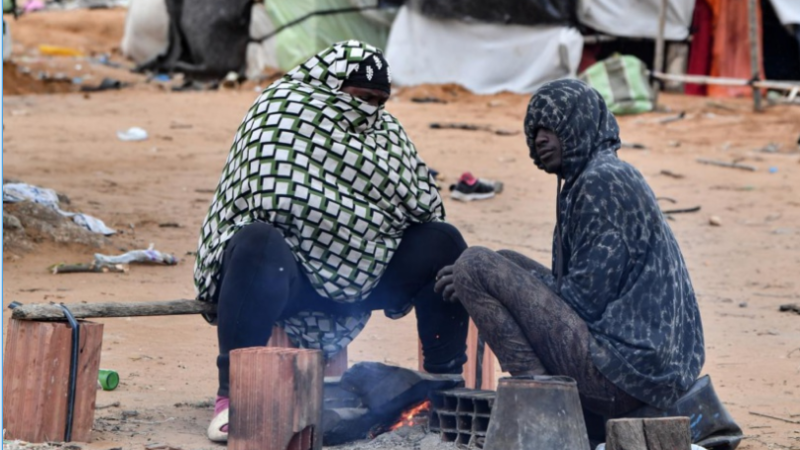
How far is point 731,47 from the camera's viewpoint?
1452 cm

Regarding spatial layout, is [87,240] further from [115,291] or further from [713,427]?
[713,427]

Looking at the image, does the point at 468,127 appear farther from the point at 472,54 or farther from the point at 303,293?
the point at 303,293

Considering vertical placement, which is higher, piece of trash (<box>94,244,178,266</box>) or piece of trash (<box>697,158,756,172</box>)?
piece of trash (<box>94,244,178,266</box>)

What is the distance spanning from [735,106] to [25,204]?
28.1 feet

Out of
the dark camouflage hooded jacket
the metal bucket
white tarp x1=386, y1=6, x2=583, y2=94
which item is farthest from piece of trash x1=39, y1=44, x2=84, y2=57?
the metal bucket

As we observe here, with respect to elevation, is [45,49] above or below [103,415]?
below

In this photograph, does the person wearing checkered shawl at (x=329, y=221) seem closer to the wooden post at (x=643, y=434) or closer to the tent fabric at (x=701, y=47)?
the wooden post at (x=643, y=434)

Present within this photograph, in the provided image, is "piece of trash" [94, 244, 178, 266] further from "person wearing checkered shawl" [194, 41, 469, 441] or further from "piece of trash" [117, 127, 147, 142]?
"piece of trash" [117, 127, 147, 142]

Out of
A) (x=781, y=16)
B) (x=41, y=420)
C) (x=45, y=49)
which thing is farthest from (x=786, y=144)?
(x=45, y=49)

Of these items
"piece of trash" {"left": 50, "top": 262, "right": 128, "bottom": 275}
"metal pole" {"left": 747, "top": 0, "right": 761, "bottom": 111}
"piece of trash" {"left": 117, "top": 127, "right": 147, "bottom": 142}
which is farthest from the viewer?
"metal pole" {"left": 747, "top": 0, "right": 761, "bottom": 111}

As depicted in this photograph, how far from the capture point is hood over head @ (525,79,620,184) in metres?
3.40

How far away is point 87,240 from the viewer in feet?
23.0

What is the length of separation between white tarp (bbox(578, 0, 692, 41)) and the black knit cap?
35.7 feet

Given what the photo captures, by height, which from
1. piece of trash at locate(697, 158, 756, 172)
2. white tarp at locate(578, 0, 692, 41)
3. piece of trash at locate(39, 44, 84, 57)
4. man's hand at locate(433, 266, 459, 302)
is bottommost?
piece of trash at locate(39, 44, 84, 57)
